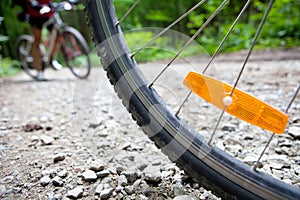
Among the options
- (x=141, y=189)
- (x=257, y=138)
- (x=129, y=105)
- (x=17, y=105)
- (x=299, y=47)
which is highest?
(x=299, y=47)

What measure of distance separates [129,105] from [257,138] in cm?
91

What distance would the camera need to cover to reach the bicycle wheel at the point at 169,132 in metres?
0.66

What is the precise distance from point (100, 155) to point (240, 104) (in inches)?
31.0

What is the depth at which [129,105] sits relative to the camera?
833 millimetres

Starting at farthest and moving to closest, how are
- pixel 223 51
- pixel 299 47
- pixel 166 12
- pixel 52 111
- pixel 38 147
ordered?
pixel 166 12, pixel 223 51, pixel 299 47, pixel 52 111, pixel 38 147

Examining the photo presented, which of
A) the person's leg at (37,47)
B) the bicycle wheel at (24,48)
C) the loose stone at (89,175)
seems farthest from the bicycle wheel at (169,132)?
the bicycle wheel at (24,48)

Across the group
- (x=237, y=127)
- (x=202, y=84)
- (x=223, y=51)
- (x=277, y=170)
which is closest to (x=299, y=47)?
(x=223, y=51)

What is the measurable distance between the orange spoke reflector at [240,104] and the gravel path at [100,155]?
0.37 m

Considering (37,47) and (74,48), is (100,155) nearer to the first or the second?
(74,48)

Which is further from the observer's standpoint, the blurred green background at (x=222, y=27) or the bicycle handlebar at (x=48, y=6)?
the blurred green background at (x=222, y=27)

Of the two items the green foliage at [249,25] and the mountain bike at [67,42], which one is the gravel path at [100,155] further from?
the green foliage at [249,25]

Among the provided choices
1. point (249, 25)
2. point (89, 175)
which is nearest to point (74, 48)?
point (89, 175)

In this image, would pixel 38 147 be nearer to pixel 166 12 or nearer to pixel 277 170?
pixel 277 170

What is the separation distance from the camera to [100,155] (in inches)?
48.8
